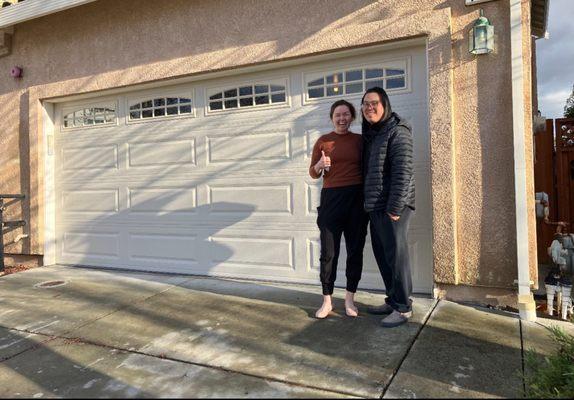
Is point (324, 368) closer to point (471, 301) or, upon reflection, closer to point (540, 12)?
point (471, 301)

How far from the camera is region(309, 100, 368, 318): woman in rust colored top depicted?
3.45 meters

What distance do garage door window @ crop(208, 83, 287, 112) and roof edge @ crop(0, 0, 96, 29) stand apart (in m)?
1.82

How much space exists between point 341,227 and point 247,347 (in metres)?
1.16

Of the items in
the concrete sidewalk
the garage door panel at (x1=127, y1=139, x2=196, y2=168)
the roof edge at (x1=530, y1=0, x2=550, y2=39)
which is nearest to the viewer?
the concrete sidewalk

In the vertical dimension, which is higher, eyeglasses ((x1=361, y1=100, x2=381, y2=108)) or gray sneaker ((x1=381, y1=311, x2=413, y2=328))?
eyeglasses ((x1=361, y1=100, x2=381, y2=108))

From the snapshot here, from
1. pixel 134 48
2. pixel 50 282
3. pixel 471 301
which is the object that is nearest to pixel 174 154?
pixel 134 48

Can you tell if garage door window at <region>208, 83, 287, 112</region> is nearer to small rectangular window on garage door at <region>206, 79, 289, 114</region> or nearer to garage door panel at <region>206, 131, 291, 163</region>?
small rectangular window on garage door at <region>206, 79, 289, 114</region>

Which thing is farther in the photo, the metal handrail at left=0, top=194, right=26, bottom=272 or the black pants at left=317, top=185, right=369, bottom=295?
the metal handrail at left=0, top=194, right=26, bottom=272

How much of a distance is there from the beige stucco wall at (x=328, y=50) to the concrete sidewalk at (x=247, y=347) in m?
0.72

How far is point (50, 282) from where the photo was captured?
16.6 ft

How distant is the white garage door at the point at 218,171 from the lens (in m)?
4.28

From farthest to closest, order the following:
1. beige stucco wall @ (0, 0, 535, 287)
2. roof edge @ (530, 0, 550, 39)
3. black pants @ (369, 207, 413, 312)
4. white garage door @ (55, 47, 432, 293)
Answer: roof edge @ (530, 0, 550, 39) < white garage door @ (55, 47, 432, 293) < beige stucco wall @ (0, 0, 535, 287) < black pants @ (369, 207, 413, 312)

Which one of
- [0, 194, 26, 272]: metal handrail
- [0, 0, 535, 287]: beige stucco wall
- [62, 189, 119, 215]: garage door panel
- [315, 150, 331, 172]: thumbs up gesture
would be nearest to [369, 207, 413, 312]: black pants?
[315, 150, 331, 172]: thumbs up gesture

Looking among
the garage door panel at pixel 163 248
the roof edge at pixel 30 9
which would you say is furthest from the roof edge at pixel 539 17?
the roof edge at pixel 30 9
